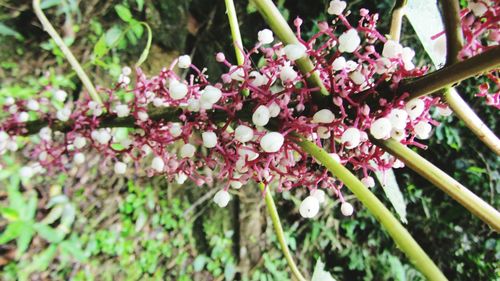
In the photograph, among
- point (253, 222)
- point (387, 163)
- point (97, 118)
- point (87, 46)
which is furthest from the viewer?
point (253, 222)

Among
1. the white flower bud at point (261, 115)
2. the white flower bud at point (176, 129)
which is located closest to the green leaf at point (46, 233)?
the white flower bud at point (176, 129)

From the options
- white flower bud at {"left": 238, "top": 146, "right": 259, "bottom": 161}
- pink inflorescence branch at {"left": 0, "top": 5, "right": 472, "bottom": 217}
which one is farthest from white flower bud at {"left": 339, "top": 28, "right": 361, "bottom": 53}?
white flower bud at {"left": 238, "top": 146, "right": 259, "bottom": 161}

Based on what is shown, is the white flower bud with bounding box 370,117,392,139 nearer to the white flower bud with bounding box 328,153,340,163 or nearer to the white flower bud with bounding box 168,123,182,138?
the white flower bud with bounding box 328,153,340,163

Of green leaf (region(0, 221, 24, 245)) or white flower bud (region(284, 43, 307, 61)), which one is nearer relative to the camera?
white flower bud (region(284, 43, 307, 61))

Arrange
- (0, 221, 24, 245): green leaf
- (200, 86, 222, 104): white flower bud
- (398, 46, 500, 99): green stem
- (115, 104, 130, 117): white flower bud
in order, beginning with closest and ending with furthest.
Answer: (398, 46, 500, 99): green stem, (200, 86, 222, 104): white flower bud, (115, 104, 130, 117): white flower bud, (0, 221, 24, 245): green leaf

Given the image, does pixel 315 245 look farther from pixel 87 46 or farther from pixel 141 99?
pixel 141 99

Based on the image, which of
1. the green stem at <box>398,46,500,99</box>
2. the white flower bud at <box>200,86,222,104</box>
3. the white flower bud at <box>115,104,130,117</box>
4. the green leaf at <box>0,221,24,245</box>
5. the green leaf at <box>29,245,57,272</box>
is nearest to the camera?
the green stem at <box>398,46,500,99</box>

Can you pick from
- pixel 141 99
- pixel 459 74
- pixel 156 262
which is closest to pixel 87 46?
pixel 156 262

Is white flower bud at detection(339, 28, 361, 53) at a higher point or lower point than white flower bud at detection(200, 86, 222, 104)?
lower
